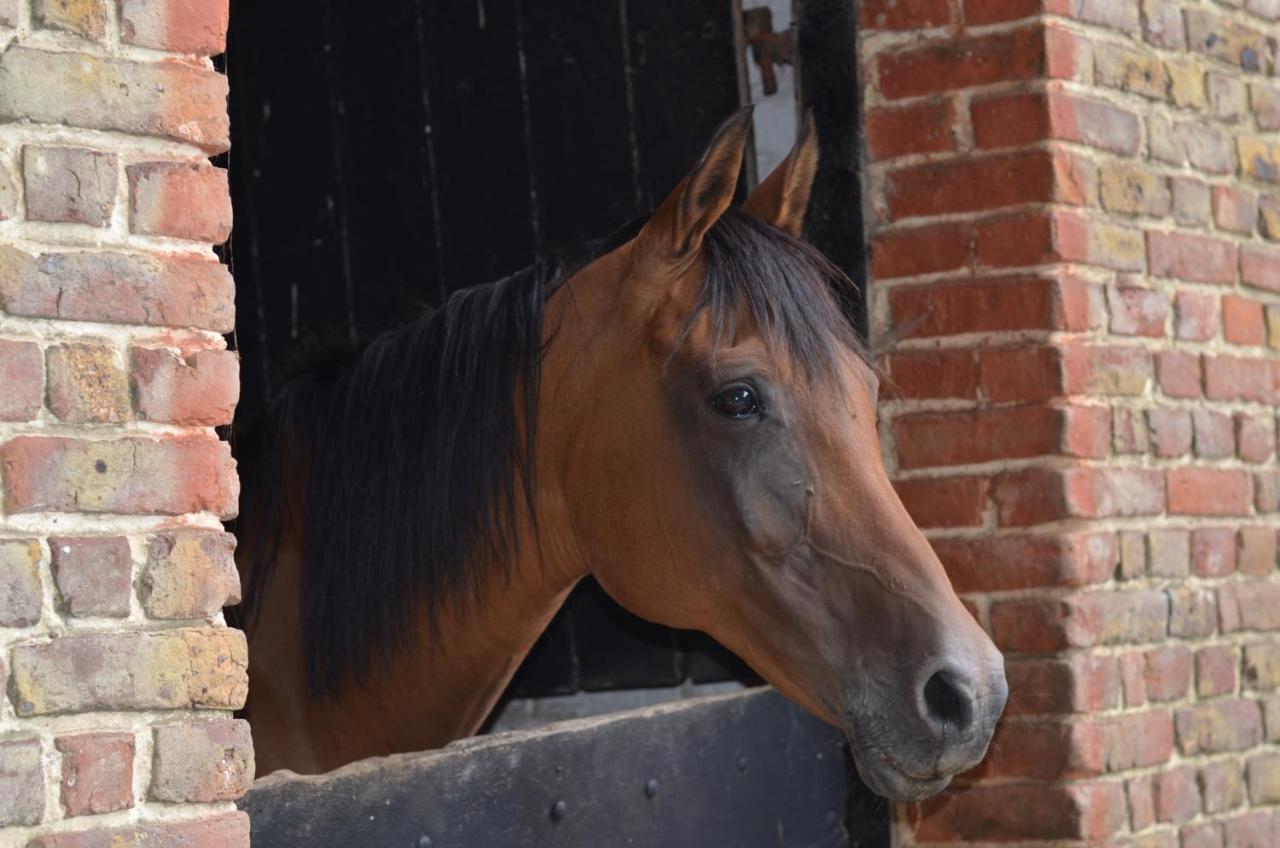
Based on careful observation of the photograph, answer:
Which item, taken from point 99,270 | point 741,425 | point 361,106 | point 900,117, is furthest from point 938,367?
point 99,270

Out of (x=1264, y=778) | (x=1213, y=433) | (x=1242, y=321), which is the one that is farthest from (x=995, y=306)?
(x=1264, y=778)

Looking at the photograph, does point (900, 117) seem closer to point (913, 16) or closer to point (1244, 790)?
point (913, 16)

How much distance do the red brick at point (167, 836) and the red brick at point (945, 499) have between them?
1.78m

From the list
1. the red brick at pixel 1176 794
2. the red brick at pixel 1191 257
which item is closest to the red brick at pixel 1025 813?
the red brick at pixel 1176 794

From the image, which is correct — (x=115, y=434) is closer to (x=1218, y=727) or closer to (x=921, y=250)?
(x=921, y=250)

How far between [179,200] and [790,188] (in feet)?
4.51

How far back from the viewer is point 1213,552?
3377mm

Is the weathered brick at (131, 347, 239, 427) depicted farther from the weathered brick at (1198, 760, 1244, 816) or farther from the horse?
the weathered brick at (1198, 760, 1244, 816)

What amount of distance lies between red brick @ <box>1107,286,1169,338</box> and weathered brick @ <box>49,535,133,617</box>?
86.0 inches

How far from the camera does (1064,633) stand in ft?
9.82

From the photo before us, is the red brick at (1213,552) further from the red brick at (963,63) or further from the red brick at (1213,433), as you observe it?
the red brick at (963,63)

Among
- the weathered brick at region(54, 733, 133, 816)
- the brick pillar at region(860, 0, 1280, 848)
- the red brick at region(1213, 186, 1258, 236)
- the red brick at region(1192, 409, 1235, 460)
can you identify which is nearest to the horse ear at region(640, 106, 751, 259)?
the brick pillar at region(860, 0, 1280, 848)

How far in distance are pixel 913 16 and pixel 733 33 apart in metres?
0.40

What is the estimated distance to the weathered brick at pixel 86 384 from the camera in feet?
5.20
